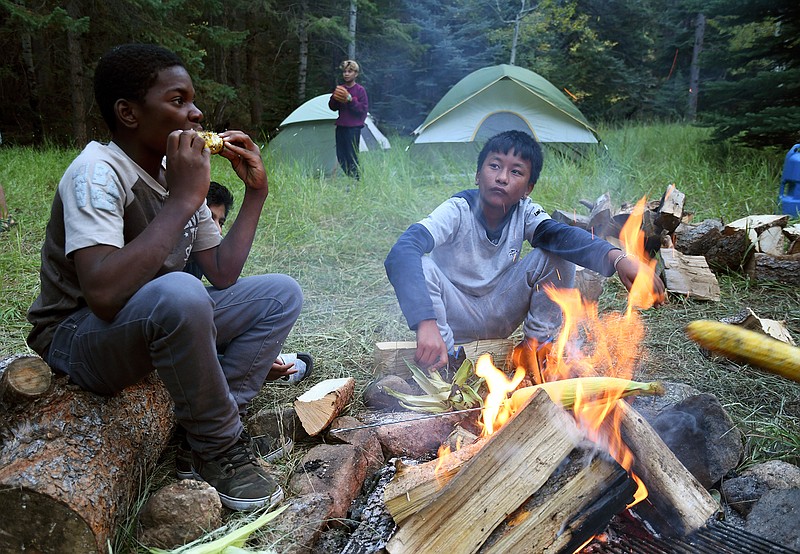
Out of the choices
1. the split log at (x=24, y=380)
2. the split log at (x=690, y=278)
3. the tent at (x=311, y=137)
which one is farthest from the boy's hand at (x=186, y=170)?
the tent at (x=311, y=137)

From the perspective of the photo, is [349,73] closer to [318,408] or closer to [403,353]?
[403,353]

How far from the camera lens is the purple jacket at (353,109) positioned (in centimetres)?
813

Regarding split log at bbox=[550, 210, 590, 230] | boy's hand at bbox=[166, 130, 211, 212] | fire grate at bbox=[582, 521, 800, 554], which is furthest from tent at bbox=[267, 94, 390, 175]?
fire grate at bbox=[582, 521, 800, 554]

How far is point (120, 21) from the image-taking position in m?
11.2

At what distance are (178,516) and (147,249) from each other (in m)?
0.82

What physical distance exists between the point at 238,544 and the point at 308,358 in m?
1.33

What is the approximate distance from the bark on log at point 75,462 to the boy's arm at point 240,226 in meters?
0.50

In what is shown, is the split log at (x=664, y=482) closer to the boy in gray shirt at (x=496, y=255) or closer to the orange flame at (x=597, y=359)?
the orange flame at (x=597, y=359)

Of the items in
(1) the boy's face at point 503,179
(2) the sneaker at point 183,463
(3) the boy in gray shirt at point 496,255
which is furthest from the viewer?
(1) the boy's face at point 503,179

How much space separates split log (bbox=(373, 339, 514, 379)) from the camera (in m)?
2.84

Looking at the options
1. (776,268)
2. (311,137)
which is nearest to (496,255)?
(776,268)

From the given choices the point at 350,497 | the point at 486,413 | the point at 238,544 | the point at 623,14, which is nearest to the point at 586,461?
the point at 486,413

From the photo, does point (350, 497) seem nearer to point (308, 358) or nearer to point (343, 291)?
point (308, 358)

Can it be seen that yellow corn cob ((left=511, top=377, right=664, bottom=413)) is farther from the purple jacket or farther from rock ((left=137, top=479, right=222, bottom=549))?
the purple jacket
